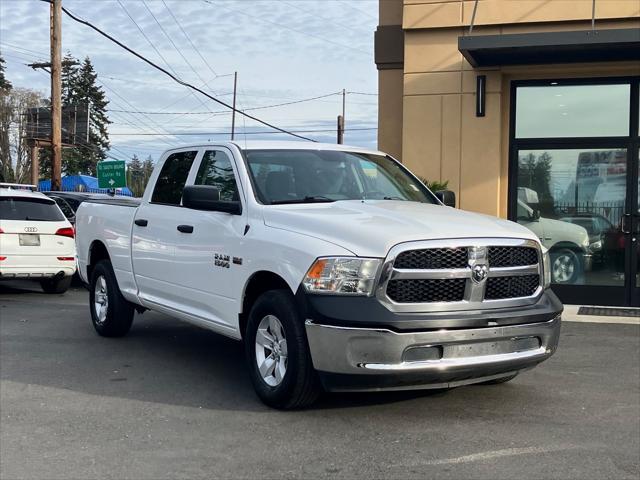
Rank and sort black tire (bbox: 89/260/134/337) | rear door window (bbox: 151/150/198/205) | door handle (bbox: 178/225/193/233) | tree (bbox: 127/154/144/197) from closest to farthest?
door handle (bbox: 178/225/193/233)
rear door window (bbox: 151/150/198/205)
black tire (bbox: 89/260/134/337)
tree (bbox: 127/154/144/197)

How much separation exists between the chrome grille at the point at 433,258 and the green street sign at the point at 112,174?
883 inches

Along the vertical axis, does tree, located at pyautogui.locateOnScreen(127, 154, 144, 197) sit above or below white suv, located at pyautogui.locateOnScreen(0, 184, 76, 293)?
above

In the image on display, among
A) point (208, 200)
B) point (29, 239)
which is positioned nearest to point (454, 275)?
point (208, 200)

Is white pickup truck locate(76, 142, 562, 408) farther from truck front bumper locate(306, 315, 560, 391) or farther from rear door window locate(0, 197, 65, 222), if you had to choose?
rear door window locate(0, 197, 65, 222)

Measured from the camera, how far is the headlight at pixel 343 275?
187 inches

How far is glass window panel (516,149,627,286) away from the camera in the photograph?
10.9m

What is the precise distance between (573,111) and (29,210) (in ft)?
27.9

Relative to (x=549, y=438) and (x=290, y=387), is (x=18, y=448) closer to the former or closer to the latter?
(x=290, y=387)

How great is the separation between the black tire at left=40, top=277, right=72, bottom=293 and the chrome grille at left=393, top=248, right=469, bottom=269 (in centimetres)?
884

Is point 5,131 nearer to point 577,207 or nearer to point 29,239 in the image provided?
point 29,239

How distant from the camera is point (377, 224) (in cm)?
502

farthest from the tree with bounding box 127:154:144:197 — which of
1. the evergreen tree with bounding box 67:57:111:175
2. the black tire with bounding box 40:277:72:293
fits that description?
the black tire with bounding box 40:277:72:293

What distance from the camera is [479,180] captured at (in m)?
11.4

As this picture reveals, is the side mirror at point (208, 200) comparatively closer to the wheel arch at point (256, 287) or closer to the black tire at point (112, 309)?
the wheel arch at point (256, 287)
